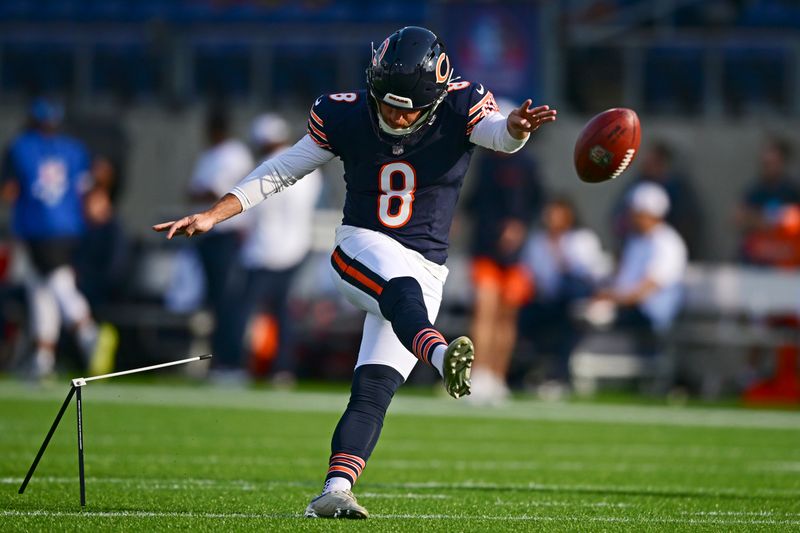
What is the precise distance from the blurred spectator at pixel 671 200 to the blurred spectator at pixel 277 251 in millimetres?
3198

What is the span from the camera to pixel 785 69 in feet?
56.5

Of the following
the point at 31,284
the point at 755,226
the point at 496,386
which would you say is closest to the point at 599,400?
the point at 496,386

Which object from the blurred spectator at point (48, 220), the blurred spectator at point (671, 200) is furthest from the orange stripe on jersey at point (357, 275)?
the blurred spectator at point (671, 200)

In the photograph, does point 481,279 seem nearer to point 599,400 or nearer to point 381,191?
point 599,400

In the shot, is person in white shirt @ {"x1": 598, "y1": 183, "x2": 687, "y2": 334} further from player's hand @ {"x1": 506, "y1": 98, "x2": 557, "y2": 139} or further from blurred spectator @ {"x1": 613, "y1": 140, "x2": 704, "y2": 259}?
player's hand @ {"x1": 506, "y1": 98, "x2": 557, "y2": 139}

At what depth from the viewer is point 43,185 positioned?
11078mm

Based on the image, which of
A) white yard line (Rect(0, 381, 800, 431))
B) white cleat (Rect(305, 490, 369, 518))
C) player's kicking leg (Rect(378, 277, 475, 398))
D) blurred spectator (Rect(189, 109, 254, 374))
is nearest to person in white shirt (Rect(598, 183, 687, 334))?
white yard line (Rect(0, 381, 800, 431))

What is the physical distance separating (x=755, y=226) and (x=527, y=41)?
4.91m

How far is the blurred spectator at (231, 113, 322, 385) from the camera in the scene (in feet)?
36.7

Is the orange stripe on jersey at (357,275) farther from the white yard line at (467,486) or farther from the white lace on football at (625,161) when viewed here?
the white yard line at (467,486)

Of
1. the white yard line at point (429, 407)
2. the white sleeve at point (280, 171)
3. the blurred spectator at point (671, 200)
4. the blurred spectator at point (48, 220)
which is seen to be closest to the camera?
the white sleeve at point (280, 171)

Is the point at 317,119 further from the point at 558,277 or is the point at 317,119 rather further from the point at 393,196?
the point at 558,277

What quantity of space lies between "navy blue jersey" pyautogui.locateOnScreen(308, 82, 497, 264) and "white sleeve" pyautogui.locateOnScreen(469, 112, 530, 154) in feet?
0.15

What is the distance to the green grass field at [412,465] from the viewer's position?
458 centimetres
